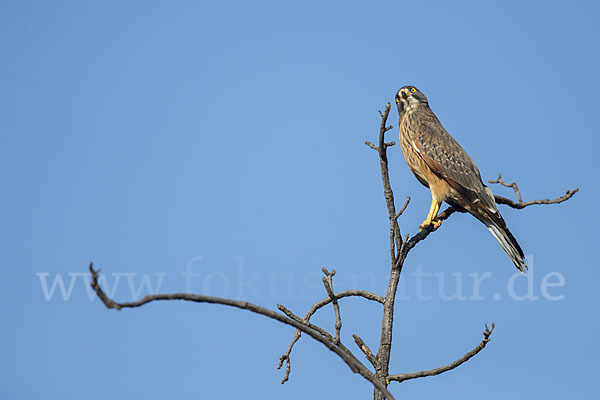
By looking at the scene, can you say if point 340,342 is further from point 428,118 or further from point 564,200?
point 428,118

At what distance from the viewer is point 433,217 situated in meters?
6.76

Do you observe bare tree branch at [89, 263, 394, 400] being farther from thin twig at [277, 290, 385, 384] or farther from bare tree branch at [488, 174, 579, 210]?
bare tree branch at [488, 174, 579, 210]

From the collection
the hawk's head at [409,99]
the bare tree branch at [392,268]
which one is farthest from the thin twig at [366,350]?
the hawk's head at [409,99]

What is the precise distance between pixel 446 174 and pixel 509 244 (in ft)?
3.37

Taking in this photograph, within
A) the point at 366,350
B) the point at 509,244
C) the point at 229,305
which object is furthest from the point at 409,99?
→ the point at 229,305

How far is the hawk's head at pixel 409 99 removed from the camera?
8.23 m

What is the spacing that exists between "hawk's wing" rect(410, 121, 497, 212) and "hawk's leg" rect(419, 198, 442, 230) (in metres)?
0.32

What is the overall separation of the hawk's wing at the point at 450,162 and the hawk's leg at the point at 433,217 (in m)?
0.32

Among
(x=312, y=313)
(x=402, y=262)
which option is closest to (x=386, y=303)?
(x=402, y=262)

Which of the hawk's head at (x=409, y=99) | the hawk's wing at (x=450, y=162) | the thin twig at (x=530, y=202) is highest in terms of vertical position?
the hawk's head at (x=409, y=99)

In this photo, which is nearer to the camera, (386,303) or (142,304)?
(142,304)

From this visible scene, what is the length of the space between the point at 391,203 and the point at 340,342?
42.8 inches

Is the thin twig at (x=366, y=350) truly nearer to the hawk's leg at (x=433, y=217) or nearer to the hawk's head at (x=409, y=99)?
the hawk's leg at (x=433, y=217)

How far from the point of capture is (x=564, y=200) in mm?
5230
